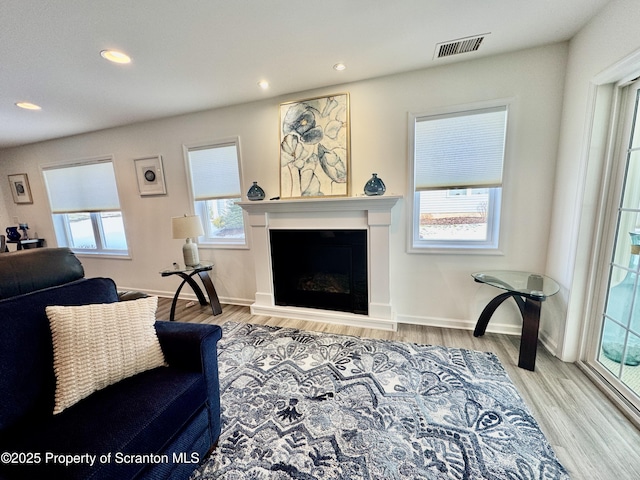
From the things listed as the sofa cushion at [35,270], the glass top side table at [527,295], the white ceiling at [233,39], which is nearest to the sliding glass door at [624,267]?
the glass top side table at [527,295]

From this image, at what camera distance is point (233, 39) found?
6.03 feet

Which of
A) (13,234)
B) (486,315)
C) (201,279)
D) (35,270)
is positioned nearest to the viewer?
(35,270)

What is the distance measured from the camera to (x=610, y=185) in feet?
5.78

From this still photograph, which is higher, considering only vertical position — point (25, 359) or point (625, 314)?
point (25, 359)

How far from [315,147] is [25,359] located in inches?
101

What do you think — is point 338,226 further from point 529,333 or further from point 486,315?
point 529,333

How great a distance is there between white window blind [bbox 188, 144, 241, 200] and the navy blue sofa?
2.07 m

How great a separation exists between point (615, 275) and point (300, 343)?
2.45 m

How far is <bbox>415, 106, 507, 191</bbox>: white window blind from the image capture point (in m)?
2.30

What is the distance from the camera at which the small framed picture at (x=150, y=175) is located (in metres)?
3.49

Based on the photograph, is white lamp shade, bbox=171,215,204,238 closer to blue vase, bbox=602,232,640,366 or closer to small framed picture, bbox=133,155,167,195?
small framed picture, bbox=133,155,167,195

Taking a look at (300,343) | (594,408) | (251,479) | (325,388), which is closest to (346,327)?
(300,343)

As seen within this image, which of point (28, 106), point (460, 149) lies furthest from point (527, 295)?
point (28, 106)

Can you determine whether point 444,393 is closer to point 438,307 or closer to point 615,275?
point 438,307
